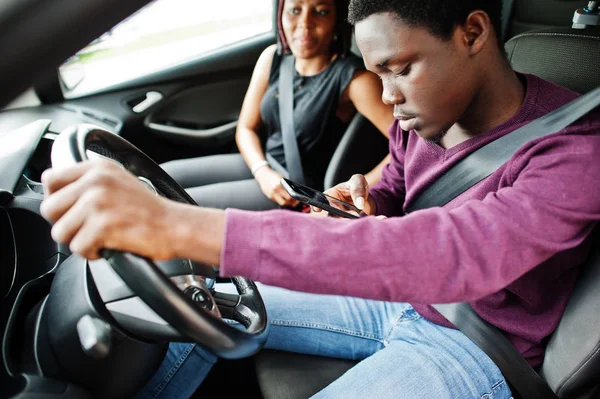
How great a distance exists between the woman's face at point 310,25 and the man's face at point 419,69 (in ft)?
2.80

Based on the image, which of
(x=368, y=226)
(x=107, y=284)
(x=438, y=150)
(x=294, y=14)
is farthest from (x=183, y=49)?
(x=368, y=226)

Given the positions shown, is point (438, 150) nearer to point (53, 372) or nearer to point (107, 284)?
point (107, 284)

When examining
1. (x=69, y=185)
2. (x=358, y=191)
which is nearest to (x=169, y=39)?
(x=358, y=191)

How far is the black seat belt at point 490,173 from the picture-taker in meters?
0.87

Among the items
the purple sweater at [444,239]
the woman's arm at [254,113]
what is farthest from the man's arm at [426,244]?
the woman's arm at [254,113]

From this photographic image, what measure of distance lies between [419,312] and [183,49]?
5.42 feet

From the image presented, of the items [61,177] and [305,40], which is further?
[305,40]

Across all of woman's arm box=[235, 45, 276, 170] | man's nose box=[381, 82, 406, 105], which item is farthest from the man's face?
woman's arm box=[235, 45, 276, 170]

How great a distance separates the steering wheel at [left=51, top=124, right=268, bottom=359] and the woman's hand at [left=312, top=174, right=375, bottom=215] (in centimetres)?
38

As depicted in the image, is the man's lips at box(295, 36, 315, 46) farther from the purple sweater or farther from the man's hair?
the purple sweater

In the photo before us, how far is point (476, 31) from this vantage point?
90cm

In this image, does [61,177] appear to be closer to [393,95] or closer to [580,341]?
[393,95]

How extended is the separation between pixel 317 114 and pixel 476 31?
90 centimetres

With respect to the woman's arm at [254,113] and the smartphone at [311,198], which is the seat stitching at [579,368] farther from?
the woman's arm at [254,113]
